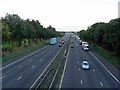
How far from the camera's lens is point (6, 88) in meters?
32.4

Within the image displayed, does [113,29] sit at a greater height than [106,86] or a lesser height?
greater

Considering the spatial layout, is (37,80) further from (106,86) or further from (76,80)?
(106,86)

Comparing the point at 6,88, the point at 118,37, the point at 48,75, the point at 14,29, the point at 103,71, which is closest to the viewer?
the point at 6,88

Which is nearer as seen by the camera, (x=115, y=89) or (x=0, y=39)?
(x=115, y=89)

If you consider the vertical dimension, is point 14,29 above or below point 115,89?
above

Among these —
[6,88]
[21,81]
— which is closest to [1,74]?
[21,81]

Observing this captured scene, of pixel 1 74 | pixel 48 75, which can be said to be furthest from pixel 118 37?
pixel 1 74

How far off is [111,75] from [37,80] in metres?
12.3

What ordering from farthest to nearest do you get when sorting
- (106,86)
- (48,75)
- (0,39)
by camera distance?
(0,39) → (48,75) → (106,86)

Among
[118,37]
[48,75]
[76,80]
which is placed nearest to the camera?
[76,80]

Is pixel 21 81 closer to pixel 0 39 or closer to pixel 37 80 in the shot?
pixel 37 80

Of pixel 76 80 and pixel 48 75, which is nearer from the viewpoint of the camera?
pixel 76 80

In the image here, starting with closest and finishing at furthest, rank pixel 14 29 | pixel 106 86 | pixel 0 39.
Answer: pixel 106 86 → pixel 0 39 → pixel 14 29

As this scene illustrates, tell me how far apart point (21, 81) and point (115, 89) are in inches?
460
